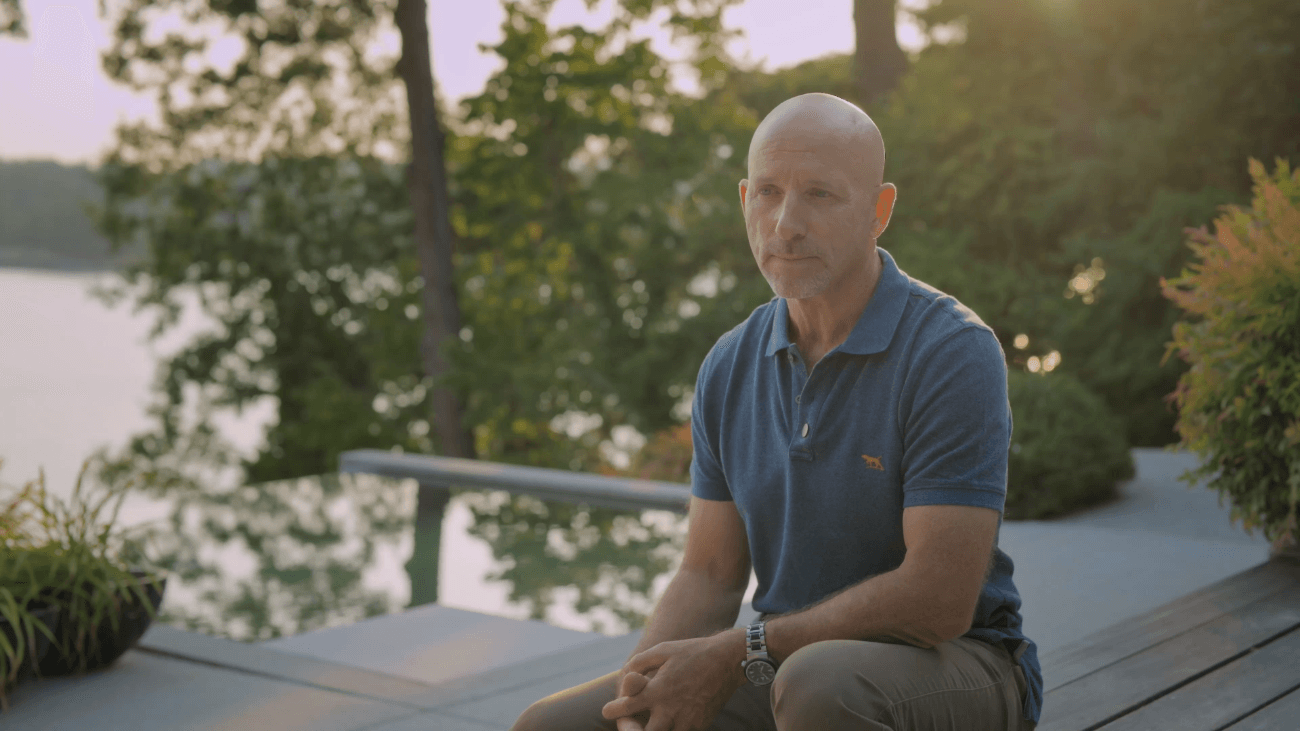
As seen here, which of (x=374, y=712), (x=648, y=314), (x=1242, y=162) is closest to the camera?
(x=374, y=712)

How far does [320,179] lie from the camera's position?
14.2 metres

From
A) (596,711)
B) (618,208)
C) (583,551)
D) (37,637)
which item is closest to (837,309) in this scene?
(596,711)

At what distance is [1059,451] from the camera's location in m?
5.77

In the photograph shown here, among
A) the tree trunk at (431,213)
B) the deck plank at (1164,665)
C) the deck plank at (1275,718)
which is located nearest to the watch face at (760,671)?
the deck plank at (1164,665)

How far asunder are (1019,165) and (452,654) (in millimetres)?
6900

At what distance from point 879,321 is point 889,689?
1.69ft

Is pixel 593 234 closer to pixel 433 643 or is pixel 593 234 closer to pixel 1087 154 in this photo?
pixel 1087 154

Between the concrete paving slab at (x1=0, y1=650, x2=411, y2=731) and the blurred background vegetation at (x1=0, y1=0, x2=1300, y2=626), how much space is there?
379cm

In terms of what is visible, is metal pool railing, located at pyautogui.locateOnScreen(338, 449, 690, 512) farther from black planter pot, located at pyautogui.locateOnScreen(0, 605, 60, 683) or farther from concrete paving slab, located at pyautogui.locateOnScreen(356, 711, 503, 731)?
black planter pot, located at pyautogui.locateOnScreen(0, 605, 60, 683)

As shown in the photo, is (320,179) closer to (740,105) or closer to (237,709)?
(740,105)

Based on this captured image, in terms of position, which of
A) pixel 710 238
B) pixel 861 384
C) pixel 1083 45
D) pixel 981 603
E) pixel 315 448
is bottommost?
pixel 315 448

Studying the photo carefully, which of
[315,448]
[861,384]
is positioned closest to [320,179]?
[315,448]

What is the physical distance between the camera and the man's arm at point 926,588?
155cm

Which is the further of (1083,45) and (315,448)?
(315,448)
